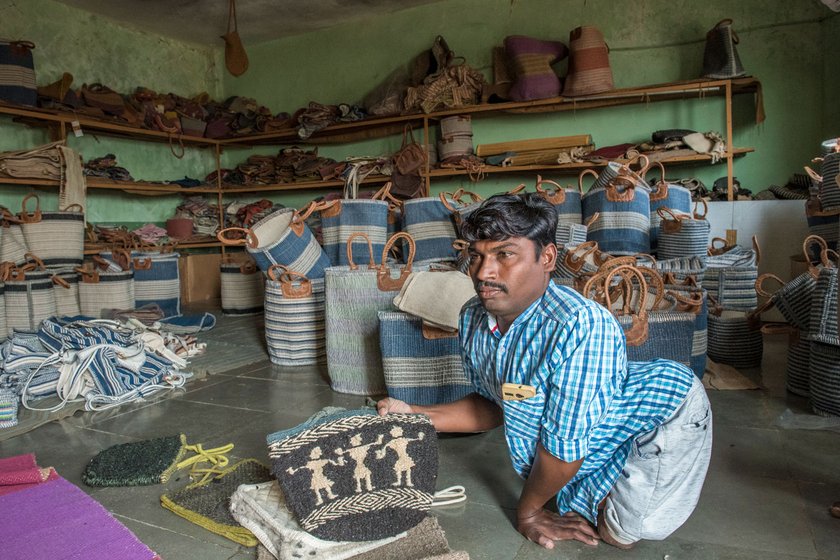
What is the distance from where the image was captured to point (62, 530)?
5.56 feet

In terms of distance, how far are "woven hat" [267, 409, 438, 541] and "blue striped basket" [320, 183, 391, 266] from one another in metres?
2.58

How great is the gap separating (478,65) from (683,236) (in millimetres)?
3448

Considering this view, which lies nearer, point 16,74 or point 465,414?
point 465,414

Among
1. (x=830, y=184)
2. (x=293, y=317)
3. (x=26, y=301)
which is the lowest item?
(x=293, y=317)

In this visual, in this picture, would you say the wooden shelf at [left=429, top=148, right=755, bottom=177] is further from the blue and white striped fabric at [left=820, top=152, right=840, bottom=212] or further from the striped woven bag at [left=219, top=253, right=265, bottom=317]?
the striped woven bag at [left=219, top=253, right=265, bottom=317]

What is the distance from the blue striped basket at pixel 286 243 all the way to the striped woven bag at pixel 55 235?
203cm

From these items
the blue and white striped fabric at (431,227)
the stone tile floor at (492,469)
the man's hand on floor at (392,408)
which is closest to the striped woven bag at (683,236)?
the stone tile floor at (492,469)

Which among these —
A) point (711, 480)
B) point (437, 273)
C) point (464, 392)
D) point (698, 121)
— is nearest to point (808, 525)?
point (711, 480)

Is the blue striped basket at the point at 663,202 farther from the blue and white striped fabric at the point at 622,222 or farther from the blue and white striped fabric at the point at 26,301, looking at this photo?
the blue and white striped fabric at the point at 26,301

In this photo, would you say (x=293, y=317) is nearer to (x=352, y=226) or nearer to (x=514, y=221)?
(x=352, y=226)

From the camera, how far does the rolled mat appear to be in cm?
158

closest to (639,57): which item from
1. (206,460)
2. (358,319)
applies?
(358,319)

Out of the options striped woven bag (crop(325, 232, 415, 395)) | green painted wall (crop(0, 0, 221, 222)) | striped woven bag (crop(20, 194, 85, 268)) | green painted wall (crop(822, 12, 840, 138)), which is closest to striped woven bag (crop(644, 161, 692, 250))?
green painted wall (crop(822, 12, 840, 138))

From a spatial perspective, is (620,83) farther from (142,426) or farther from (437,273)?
(142,426)
